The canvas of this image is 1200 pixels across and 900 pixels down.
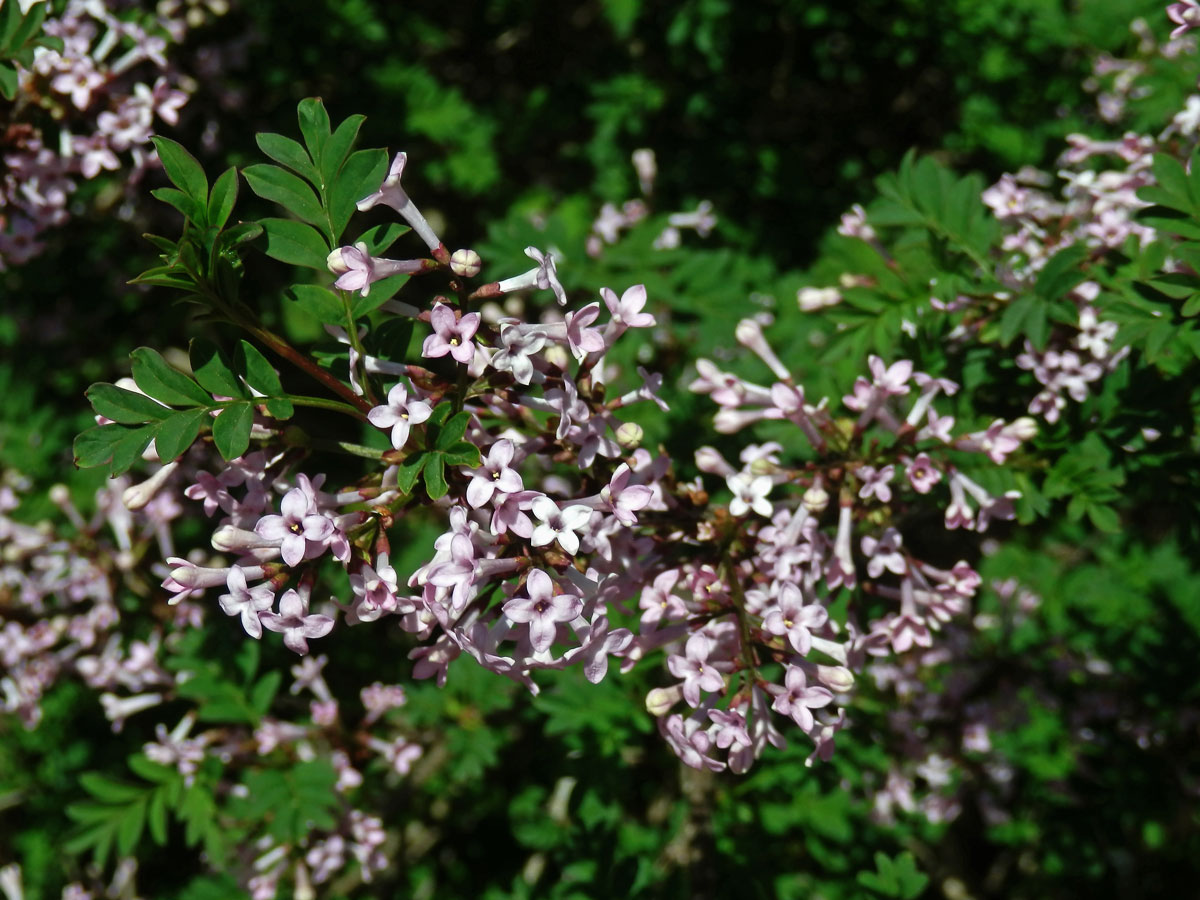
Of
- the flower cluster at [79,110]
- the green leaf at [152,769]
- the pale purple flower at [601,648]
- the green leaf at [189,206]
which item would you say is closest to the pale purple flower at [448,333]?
the green leaf at [189,206]

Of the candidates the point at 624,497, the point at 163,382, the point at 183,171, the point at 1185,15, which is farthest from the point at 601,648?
the point at 1185,15

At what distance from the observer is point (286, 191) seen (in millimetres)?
2141

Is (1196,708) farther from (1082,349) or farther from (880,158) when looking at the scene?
(880,158)

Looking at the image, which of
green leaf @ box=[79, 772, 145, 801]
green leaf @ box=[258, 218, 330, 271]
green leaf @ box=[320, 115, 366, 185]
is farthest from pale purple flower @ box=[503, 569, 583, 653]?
green leaf @ box=[79, 772, 145, 801]

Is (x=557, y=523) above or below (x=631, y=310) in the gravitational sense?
below

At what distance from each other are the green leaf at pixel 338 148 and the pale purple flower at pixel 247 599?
94 centimetres

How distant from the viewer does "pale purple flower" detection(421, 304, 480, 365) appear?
6.34 feet

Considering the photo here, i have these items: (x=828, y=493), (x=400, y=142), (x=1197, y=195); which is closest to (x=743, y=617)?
(x=828, y=493)

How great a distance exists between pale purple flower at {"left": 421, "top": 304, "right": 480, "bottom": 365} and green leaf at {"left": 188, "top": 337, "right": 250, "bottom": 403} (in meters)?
0.48

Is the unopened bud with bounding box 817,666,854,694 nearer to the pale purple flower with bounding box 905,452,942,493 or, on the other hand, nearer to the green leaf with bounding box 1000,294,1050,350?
the pale purple flower with bounding box 905,452,942,493

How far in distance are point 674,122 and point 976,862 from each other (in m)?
5.18

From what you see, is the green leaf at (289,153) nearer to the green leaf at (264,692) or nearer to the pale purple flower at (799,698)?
the pale purple flower at (799,698)

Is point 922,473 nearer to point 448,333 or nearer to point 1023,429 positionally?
point 1023,429

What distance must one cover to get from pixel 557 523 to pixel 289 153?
1.07 meters
